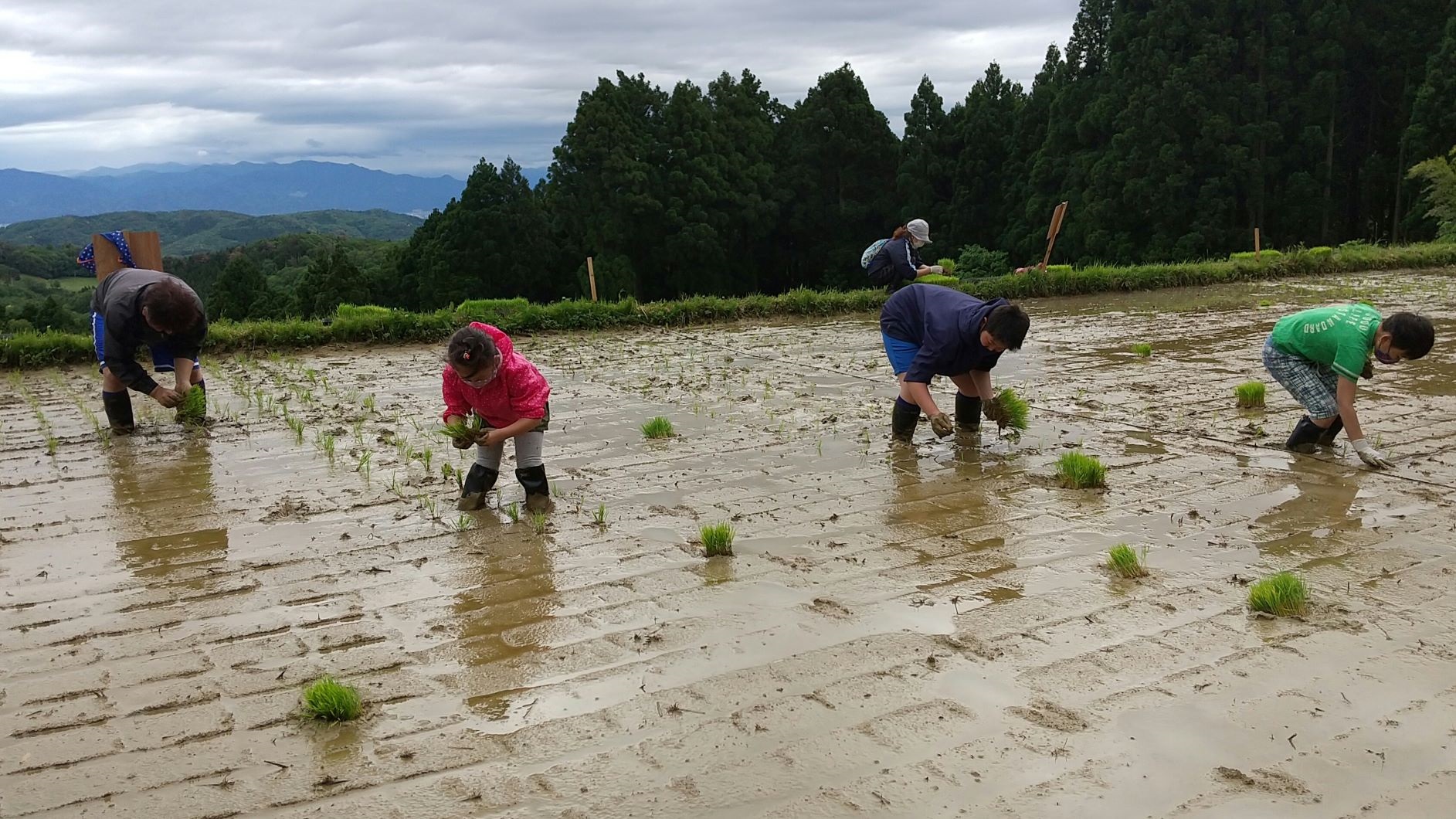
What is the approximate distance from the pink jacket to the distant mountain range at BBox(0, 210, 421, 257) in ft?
229

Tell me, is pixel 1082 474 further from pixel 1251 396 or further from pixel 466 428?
pixel 466 428

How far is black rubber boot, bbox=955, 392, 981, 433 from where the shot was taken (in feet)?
20.8

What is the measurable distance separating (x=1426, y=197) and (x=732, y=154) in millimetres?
20609

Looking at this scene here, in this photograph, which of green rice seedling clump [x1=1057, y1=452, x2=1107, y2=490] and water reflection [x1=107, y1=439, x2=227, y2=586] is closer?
water reflection [x1=107, y1=439, x2=227, y2=586]

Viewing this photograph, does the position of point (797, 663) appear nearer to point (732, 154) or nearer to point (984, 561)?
point (984, 561)

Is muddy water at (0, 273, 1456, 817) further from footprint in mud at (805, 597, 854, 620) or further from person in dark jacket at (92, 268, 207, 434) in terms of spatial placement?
person in dark jacket at (92, 268, 207, 434)

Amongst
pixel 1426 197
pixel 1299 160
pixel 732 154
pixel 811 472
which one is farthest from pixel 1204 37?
pixel 811 472

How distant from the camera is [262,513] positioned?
16.2ft

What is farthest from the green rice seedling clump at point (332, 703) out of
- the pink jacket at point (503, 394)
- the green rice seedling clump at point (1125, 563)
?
the green rice seedling clump at point (1125, 563)

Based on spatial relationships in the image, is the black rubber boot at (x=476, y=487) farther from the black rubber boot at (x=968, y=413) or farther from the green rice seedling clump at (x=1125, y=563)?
the black rubber boot at (x=968, y=413)

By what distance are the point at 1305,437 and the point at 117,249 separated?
23.7 ft

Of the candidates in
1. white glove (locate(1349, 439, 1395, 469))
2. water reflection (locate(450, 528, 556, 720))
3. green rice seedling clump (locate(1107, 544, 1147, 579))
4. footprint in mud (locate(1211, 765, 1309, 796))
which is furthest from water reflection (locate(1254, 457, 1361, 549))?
water reflection (locate(450, 528, 556, 720))

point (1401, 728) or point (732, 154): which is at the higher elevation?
point (732, 154)

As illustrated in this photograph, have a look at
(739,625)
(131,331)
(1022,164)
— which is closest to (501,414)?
(739,625)
